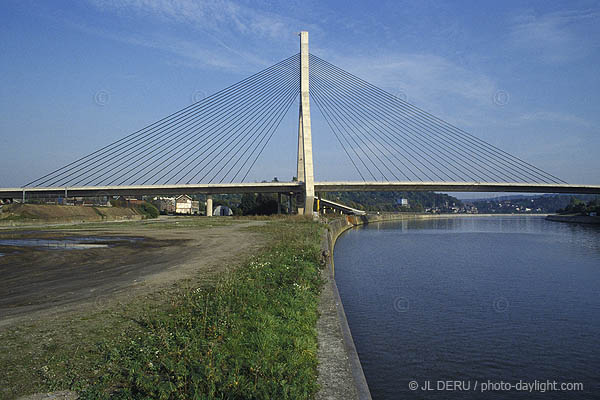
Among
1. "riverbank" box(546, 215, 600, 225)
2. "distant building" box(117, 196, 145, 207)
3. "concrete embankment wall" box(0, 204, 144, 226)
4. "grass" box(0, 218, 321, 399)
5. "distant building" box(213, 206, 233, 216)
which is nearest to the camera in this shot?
"grass" box(0, 218, 321, 399)

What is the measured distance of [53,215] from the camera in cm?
6216

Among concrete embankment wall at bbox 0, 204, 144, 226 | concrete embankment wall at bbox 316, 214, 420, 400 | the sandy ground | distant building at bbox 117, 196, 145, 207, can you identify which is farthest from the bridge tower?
distant building at bbox 117, 196, 145, 207

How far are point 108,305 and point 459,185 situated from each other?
69.5 metres

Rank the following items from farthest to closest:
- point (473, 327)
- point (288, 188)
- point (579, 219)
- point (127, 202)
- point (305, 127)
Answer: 1. point (127, 202)
2. point (579, 219)
3. point (288, 188)
4. point (305, 127)
5. point (473, 327)

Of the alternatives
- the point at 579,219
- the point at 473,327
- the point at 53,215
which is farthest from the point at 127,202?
the point at 473,327

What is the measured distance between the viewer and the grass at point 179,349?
222 inches

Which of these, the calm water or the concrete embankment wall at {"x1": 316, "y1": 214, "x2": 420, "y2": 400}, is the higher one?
the concrete embankment wall at {"x1": 316, "y1": 214, "x2": 420, "y2": 400}

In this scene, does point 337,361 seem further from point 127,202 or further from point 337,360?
point 127,202

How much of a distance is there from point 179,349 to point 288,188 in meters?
67.1

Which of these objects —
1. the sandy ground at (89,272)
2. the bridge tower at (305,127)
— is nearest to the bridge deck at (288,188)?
the bridge tower at (305,127)

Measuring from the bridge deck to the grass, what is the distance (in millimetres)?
60601

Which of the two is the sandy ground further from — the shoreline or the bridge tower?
the bridge tower

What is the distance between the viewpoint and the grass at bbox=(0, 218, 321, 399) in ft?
18.5

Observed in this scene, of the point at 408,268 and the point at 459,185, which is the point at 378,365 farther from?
the point at 459,185
